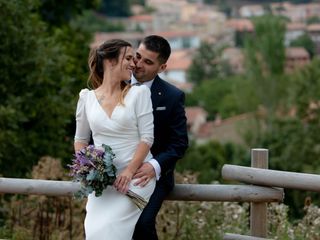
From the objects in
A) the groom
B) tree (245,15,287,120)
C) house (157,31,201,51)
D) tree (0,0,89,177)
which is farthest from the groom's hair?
house (157,31,201,51)

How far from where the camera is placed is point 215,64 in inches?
4670

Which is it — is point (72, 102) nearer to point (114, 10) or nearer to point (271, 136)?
point (271, 136)

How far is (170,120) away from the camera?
5.72m

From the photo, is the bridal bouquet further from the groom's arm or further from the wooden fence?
the wooden fence

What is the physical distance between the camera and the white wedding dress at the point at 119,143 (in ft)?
17.8

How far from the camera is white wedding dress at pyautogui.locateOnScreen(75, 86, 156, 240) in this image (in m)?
5.43

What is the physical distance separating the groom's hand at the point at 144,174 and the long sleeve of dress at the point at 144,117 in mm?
150

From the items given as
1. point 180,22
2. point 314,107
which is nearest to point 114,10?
point 180,22

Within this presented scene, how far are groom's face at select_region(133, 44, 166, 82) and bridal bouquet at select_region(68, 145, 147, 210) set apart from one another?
1.68ft

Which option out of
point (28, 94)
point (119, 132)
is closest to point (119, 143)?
point (119, 132)

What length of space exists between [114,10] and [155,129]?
159171 millimetres

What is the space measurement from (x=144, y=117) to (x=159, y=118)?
0.28 metres

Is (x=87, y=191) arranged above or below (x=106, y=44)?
below

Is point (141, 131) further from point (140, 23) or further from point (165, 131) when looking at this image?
point (140, 23)
